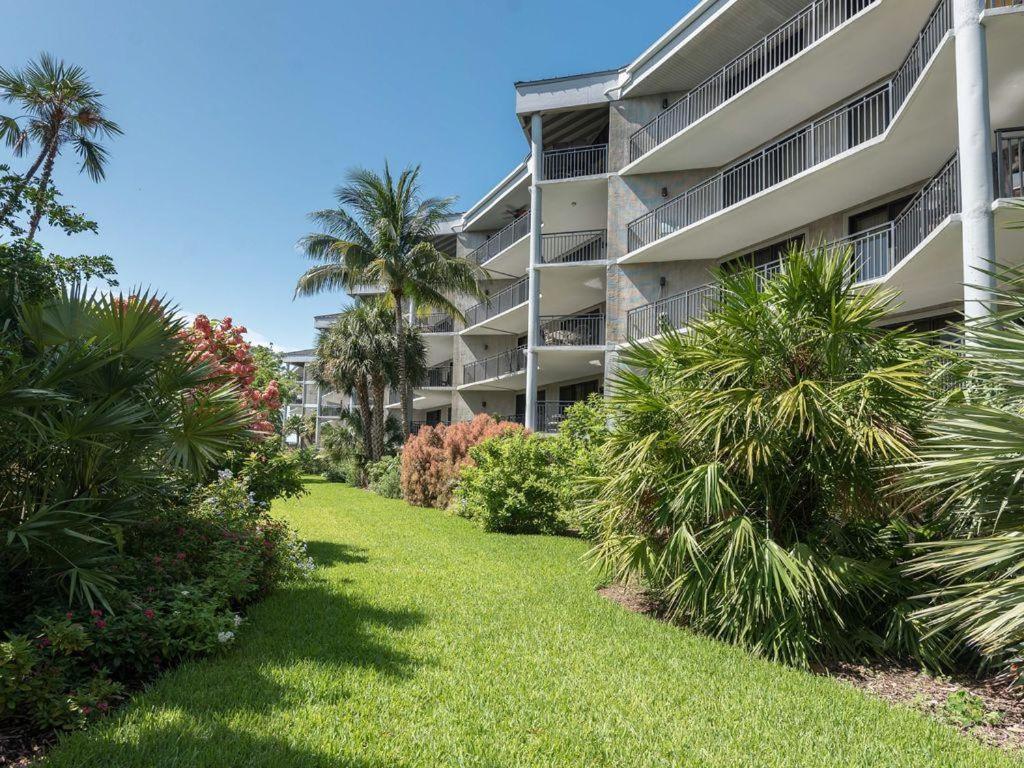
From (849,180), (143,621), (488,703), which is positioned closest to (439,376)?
(849,180)

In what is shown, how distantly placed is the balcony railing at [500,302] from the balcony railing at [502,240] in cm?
174

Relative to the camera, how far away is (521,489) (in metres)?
13.6

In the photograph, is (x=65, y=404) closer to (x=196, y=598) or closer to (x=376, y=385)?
(x=196, y=598)

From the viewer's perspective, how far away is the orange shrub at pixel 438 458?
17359mm

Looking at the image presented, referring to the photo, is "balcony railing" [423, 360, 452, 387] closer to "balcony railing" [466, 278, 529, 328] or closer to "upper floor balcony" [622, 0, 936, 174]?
"balcony railing" [466, 278, 529, 328]

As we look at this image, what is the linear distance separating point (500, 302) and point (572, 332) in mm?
5060

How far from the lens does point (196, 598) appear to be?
16.4 ft

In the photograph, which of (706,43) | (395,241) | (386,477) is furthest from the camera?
(395,241)

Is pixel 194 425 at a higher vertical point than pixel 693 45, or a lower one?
lower

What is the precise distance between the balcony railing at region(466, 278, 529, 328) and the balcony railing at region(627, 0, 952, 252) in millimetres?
6572

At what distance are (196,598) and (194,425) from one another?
1.60 meters

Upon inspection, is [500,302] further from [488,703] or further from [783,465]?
[488,703]

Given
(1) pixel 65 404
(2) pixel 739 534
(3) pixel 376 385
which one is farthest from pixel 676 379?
(3) pixel 376 385

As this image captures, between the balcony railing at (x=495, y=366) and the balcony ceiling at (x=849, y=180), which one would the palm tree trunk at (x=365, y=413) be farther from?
the balcony ceiling at (x=849, y=180)
